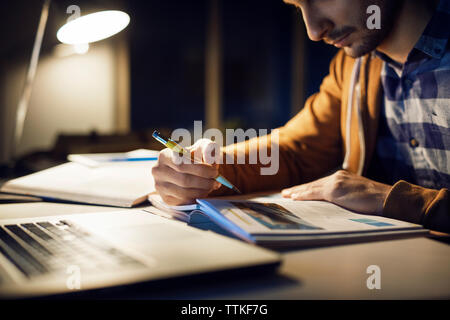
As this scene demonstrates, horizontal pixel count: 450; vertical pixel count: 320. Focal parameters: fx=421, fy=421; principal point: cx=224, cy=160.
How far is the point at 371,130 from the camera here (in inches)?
46.3

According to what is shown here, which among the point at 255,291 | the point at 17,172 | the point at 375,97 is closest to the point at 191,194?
the point at 255,291

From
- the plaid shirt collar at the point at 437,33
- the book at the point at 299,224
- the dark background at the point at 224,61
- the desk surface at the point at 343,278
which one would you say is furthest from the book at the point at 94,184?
the dark background at the point at 224,61

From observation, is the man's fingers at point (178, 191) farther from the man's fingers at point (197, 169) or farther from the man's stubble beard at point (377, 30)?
the man's stubble beard at point (377, 30)

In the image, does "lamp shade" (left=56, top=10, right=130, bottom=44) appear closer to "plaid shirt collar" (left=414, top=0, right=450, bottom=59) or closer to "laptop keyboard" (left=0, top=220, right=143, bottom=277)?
"laptop keyboard" (left=0, top=220, right=143, bottom=277)

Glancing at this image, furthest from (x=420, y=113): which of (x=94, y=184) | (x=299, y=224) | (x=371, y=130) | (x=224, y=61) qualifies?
(x=224, y=61)

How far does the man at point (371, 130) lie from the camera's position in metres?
0.80

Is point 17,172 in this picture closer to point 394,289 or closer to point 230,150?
point 230,150

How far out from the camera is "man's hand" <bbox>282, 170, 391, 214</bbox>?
2.50ft

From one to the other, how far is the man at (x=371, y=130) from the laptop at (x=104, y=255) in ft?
0.82

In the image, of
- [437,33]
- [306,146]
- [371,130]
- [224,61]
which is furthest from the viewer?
[224,61]

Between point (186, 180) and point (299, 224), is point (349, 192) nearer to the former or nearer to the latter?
point (299, 224)

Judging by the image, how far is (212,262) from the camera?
1.52 ft

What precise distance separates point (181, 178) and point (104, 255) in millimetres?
343
